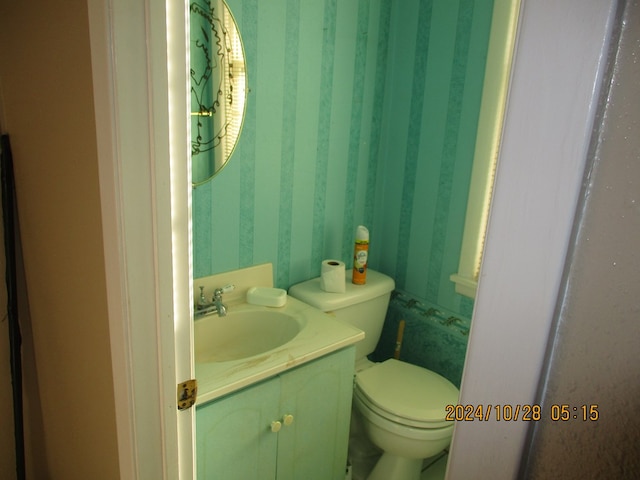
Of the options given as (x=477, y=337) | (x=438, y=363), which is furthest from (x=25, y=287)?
(x=438, y=363)

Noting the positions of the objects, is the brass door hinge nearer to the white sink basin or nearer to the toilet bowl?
the white sink basin

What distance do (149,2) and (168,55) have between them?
8cm

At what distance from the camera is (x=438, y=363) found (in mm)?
1951

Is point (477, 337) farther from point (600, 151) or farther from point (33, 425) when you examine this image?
point (33, 425)

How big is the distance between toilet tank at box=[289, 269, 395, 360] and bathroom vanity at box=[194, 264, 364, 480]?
0.09 m

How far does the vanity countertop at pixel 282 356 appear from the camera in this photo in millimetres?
1159

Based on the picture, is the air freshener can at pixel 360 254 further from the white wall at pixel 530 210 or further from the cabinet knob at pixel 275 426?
the white wall at pixel 530 210

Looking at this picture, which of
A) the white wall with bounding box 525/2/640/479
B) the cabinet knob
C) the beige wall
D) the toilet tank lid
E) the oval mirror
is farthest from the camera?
the toilet tank lid

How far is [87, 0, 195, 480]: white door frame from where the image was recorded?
66 centimetres

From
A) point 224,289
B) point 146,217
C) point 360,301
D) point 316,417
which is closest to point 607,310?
point 146,217

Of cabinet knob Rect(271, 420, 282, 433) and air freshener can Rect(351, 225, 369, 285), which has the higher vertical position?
air freshener can Rect(351, 225, 369, 285)

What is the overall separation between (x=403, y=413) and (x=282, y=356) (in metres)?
0.56
